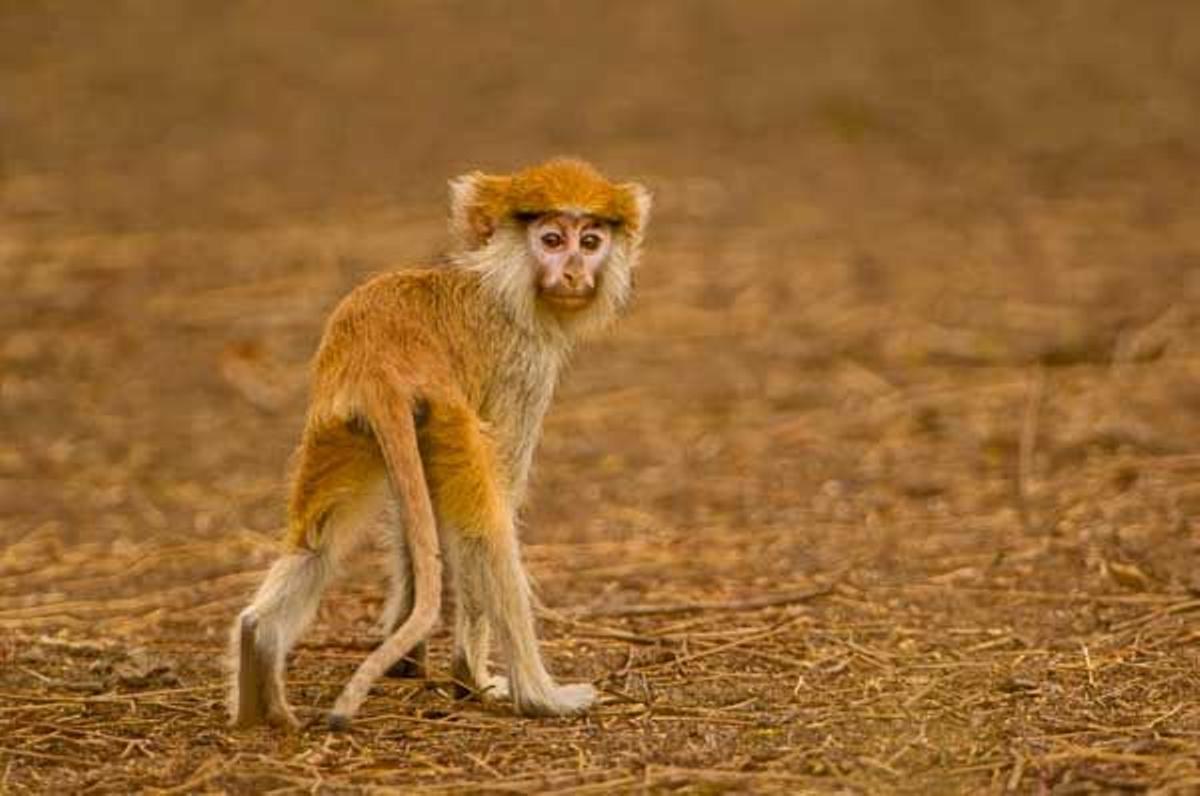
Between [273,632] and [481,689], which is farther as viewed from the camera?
[481,689]

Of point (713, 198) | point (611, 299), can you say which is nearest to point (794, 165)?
point (713, 198)

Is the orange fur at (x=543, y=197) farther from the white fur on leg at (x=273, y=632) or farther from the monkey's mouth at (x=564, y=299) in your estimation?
the white fur on leg at (x=273, y=632)

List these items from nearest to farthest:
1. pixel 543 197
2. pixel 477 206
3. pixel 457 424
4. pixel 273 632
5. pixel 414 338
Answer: pixel 273 632
pixel 457 424
pixel 414 338
pixel 543 197
pixel 477 206

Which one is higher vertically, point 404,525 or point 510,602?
point 404,525

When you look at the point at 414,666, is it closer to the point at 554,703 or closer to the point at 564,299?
the point at 554,703

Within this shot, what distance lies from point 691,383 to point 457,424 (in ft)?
16.4

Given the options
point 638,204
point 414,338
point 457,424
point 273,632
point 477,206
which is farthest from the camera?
point 638,204

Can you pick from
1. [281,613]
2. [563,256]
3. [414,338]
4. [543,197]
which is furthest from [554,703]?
[543,197]

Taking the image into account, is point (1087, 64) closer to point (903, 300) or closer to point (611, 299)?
point (903, 300)

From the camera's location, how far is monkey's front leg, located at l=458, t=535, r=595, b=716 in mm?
5895

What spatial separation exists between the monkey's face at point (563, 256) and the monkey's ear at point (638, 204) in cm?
17

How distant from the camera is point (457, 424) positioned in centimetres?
597

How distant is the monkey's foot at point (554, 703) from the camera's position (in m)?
6.02

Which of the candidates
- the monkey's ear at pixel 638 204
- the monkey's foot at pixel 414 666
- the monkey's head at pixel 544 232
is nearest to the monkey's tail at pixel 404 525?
the monkey's head at pixel 544 232
